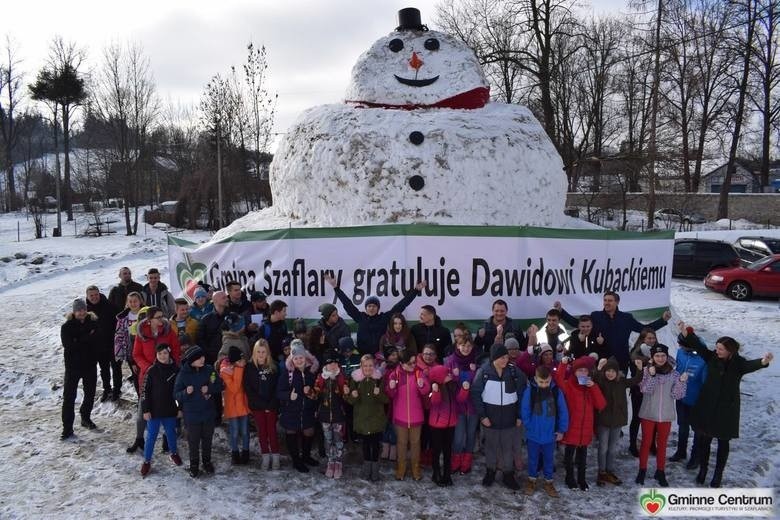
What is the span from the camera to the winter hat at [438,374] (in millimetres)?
4473

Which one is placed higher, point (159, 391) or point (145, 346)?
point (145, 346)

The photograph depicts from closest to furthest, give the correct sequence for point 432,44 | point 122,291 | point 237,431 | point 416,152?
point 237,431
point 416,152
point 122,291
point 432,44

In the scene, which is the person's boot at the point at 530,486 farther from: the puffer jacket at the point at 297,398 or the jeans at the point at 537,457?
the puffer jacket at the point at 297,398

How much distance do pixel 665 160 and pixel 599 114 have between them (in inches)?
380

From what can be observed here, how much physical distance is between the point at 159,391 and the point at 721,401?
475cm

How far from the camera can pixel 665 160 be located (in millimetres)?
20922

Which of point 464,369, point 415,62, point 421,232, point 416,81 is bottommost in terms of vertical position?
point 464,369

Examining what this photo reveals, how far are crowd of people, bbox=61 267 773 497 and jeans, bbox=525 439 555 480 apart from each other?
1 centimetres

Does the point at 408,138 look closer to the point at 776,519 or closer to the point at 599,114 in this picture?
the point at 776,519

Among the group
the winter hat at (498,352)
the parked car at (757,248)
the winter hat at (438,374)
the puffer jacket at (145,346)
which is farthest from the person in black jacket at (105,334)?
the parked car at (757,248)

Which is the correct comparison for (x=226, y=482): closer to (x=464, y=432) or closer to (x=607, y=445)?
(x=464, y=432)

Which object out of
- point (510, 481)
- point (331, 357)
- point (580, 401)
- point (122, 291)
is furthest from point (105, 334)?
point (580, 401)

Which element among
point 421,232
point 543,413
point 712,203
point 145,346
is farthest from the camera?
point 712,203

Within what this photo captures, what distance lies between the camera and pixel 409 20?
7312mm
